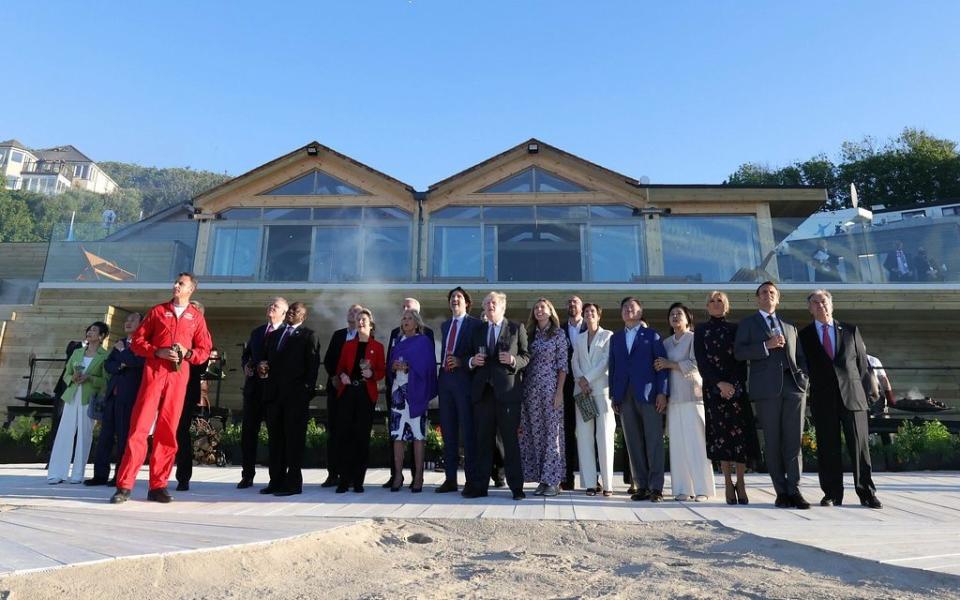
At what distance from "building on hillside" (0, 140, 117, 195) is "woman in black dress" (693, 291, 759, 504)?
132675 millimetres

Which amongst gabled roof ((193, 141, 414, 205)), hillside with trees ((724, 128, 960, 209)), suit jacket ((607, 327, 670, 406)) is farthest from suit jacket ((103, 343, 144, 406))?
hillside with trees ((724, 128, 960, 209))

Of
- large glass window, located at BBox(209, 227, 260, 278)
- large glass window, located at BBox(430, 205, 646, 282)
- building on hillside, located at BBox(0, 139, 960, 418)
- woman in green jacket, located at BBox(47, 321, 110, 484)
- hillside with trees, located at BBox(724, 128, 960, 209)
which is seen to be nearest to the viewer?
woman in green jacket, located at BBox(47, 321, 110, 484)

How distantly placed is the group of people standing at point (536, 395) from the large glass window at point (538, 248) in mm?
6863

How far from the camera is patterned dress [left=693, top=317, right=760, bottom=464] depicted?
4.69 metres

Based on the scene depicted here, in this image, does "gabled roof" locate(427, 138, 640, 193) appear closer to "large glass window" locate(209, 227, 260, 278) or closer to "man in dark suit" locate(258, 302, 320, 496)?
"large glass window" locate(209, 227, 260, 278)

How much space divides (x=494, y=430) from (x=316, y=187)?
1112 centimetres

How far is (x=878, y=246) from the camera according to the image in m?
12.3

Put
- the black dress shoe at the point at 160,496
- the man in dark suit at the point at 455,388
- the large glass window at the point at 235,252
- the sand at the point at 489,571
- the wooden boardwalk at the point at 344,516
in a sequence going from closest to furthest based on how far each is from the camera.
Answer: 1. the sand at the point at 489,571
2. the wooden boardwalk at the point at 344,516
3. the black dress shoe at the point at 160,496
4. the man in dark suit at the point at 455,388
5. the large glass window at the point at 235,252

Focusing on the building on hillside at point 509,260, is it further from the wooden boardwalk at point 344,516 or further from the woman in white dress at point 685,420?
the wooden boardwalk at point 344,516

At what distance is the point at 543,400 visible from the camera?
206 inches

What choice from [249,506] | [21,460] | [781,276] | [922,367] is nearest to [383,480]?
[249,506]

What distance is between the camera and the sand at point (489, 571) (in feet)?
7.05

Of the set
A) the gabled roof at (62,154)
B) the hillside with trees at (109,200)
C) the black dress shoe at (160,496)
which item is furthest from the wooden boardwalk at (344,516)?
the gabled roof at (62,154)


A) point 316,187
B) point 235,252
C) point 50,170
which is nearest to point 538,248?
point 316,187
